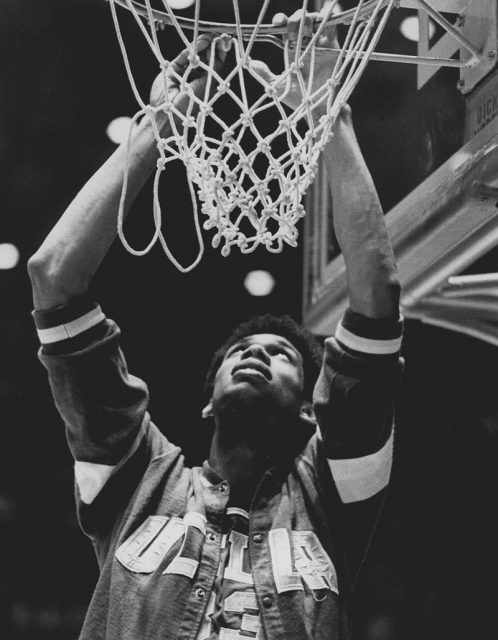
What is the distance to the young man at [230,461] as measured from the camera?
185 cm

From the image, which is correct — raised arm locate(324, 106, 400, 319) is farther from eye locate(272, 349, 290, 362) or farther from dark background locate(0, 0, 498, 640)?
dark background locate(0, 0, 498, 640)

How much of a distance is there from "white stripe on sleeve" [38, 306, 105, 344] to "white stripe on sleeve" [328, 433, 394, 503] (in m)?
0.50

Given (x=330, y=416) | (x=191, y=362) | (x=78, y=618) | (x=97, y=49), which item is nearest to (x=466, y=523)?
(x=191, y=362)

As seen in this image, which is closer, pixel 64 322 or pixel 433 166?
pixel 64 322

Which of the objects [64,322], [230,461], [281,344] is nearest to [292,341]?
[281,344]

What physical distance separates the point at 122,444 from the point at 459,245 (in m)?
0.98

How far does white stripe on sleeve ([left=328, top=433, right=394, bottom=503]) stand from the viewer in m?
1.96

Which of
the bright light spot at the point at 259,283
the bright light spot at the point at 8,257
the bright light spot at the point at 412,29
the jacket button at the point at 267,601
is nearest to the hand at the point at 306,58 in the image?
the bright light spot at the point at 412,29

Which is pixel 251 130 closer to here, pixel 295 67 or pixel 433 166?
pixel 295 67

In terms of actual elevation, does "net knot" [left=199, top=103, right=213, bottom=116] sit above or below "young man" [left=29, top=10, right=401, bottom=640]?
above

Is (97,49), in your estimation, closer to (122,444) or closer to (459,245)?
(459,245)

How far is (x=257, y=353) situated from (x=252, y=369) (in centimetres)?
5

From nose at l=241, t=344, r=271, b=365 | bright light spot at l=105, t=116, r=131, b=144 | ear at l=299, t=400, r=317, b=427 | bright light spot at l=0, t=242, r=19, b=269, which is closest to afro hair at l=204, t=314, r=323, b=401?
ear at l=299, t=400, r=317, b=427

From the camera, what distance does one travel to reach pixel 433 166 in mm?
2465
